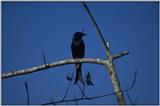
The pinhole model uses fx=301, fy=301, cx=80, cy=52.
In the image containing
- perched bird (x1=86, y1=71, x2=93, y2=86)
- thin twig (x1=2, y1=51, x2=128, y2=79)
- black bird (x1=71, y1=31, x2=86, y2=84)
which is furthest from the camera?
black bird (x1=71, y1=31, x2=86, y2=84)

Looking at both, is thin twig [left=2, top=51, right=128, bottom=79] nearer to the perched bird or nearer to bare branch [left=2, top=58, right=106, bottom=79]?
bare branch [left=2, top=58, right=106, bottom=79]

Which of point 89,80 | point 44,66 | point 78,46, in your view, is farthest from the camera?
point 78,46

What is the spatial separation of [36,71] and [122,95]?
111 centimetres

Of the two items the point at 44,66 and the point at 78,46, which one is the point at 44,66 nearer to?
the point at 44,66

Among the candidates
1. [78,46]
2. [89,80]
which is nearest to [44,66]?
[89,80]

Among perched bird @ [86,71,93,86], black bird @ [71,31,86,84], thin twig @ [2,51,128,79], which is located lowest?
perched bird @ [86,71,93,86]

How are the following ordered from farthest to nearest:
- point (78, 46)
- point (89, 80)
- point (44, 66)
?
point (78, 46), point (44, 66), point (89, 80)

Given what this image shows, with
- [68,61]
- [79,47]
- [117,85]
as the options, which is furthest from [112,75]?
[79,47]

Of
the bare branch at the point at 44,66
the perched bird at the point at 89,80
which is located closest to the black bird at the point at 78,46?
the bare branch at the point at 44,66

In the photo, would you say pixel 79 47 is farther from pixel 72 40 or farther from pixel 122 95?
pixel 122 95

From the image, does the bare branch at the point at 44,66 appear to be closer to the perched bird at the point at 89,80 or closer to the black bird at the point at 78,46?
the perched bird at the point at 89,80

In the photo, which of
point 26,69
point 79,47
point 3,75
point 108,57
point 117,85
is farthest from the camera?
point 79,47

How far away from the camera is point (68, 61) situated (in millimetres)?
3070

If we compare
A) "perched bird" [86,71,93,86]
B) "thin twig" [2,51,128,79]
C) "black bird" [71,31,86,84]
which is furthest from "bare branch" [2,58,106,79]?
"black bird" [71,31,86,84]
